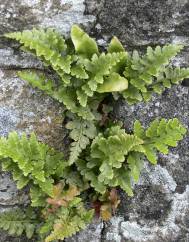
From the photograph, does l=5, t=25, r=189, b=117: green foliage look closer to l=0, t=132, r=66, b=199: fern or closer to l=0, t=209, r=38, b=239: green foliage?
l=0, t=132, r=66, b=199: fern

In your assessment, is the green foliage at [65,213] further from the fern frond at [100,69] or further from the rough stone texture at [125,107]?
the fern frond at [100,69]

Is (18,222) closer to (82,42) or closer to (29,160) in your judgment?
(29,160)

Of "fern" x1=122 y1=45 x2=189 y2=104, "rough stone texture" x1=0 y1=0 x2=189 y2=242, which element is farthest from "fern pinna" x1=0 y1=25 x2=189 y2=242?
"rough stone texture" x1=0 y1=0 x2=189 y2=242

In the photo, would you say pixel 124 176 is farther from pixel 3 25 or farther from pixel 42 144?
pixel 3 25

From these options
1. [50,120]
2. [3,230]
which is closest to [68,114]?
[50,120]

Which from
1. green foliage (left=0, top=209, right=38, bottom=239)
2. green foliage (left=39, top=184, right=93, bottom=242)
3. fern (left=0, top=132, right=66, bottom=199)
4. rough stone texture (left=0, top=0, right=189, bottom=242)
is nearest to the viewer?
fern (left=0, top=132, right=66, bottom=199)

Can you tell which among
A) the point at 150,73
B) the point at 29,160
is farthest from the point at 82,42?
the point at 29,160
